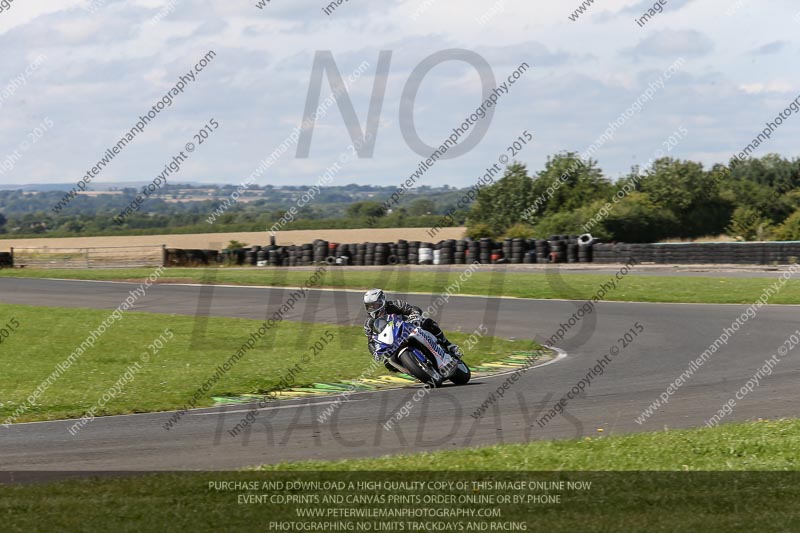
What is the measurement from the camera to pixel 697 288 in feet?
95.2

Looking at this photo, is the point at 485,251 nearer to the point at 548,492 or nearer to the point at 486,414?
the point at 486,414

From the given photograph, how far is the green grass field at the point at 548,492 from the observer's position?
662 cm

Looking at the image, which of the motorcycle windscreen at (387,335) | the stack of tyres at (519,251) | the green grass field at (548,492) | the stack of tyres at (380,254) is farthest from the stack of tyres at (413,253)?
the green grass field at (548,492)

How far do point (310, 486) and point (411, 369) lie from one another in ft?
21.2

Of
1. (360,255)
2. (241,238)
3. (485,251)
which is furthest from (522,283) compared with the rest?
(241,238)

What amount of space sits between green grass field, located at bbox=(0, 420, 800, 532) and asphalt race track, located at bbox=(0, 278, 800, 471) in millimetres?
1025

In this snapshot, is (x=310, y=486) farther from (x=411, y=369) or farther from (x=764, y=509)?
(x=411, y=369)

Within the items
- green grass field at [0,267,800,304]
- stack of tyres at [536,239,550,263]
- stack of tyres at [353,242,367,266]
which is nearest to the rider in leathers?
green grass field at [0,267,800,304]

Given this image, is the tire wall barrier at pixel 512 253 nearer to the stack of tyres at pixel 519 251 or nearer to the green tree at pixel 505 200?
the stack of tyres at pixel 519 251

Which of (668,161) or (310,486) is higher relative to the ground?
(668,161)

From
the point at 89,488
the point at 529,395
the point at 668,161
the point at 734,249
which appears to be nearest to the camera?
the point at 89,488

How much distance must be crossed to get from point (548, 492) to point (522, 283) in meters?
24.8

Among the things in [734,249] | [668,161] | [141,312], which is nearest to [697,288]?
[734,249]

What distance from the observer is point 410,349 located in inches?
→ 555
